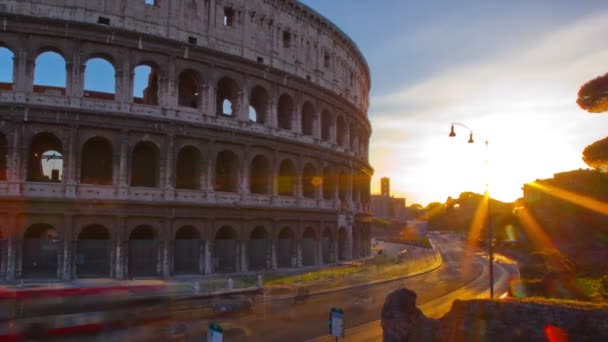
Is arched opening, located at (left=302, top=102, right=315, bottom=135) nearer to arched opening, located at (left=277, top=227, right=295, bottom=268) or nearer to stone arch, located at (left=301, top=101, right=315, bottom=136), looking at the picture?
stone arch, located at (left=301, top=101, right=315, bottom=136)

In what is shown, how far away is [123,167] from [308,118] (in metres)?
16.3

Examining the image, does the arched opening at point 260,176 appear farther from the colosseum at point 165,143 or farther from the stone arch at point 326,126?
the stone arch at point 326,126

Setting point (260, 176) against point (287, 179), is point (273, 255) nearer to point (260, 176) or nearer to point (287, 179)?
point (260, 176)

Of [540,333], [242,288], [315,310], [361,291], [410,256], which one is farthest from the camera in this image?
[410,256]

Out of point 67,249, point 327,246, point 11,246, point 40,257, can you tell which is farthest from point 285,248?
point 11,246

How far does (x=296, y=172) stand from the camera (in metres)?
35.6

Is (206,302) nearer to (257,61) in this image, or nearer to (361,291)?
(361,291)

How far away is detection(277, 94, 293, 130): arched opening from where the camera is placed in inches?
1421

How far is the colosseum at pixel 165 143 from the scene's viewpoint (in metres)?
25.2

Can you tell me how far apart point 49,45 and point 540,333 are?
26077 millimetres

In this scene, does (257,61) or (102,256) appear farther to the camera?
(257,61)

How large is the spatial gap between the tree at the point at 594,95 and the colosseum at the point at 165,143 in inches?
768

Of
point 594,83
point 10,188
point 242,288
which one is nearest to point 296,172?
point 242,288

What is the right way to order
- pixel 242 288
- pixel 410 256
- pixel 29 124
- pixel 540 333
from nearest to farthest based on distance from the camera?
pixel 540 333 < pixel 242 288 < pixel 29 124 < pixel 410 256
